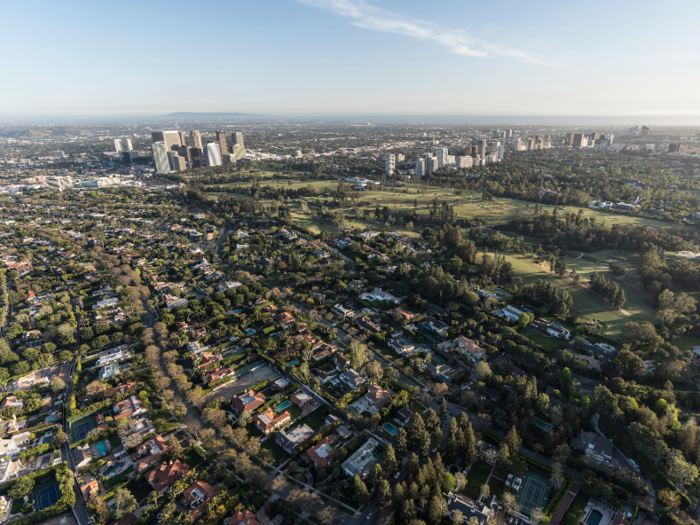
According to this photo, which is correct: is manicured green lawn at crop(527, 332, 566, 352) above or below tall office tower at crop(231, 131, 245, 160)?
below

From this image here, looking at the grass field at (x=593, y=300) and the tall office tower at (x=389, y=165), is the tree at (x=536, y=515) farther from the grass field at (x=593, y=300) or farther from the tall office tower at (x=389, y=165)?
the tall office tower at (x=389, y=165)

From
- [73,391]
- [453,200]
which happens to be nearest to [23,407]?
[73,391]

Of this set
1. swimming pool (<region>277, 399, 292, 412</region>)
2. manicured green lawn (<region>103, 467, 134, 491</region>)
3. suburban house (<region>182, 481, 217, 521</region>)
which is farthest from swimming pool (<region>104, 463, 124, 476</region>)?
swimming pool (<region>277, 399, 292, 412</region>)

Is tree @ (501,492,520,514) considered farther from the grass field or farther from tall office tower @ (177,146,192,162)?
tall office tower @ (177,146,192,162)

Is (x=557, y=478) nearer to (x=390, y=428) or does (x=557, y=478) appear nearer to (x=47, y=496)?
(x=390, y=428)

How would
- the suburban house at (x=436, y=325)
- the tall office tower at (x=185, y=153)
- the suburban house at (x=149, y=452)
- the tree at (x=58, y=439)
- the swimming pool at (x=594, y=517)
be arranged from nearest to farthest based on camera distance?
the swimming pool at (x=594, y=517)
the suburban house at (x=149, y=452)
the tree at (x=58, y=439)
the suburban house at (x=436, y=325)
the tall office tower at (x=185, y=153)

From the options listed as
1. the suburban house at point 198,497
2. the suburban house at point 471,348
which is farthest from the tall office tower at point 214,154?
the suburban house at point 198,497
